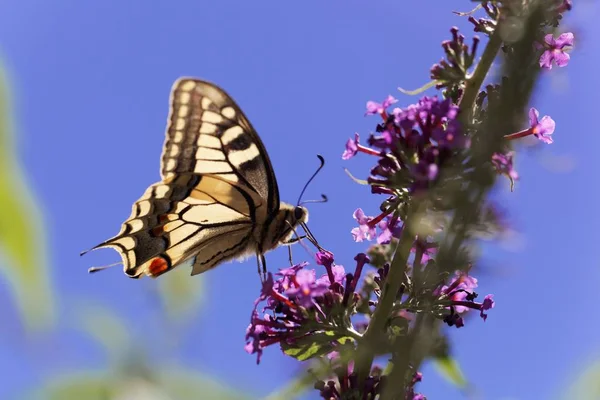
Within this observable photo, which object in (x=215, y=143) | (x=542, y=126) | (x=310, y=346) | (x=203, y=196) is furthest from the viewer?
(x=203, y=196)

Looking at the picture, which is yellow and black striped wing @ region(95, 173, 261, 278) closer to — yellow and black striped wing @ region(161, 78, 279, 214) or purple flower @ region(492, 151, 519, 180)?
yellow and black striped wing @ region(161, 78, 279, 214)

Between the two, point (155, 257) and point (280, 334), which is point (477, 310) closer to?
point (280, 334)

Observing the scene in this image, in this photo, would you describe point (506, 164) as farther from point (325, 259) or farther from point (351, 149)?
point (325, 259)

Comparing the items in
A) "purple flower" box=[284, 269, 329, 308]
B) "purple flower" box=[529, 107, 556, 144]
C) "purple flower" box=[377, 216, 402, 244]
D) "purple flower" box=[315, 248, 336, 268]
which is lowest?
"purple flower" box=[284, 269, 329, 308]

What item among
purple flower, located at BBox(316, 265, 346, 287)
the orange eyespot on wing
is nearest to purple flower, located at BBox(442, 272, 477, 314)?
purple flower, located at BBox(316, 265, 346, 287)

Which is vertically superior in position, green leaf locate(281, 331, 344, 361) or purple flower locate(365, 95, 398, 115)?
purple flower locate(365, 95, 398, 115)

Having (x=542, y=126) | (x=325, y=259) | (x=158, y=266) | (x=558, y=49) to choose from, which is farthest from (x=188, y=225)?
(x=558, y=49)
